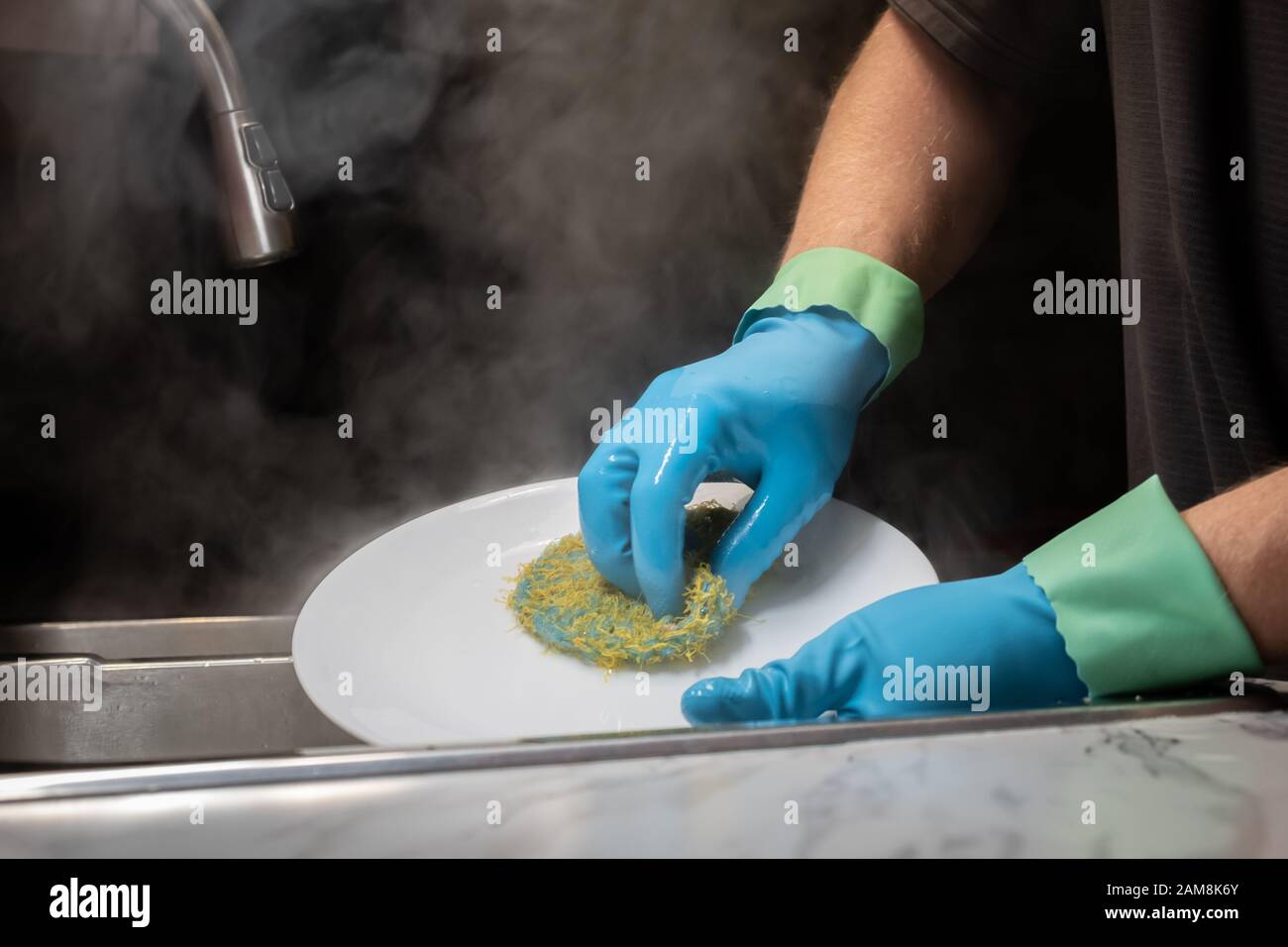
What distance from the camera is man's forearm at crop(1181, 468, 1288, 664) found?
2.20ft

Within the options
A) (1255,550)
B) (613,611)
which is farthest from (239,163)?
(1255,550)

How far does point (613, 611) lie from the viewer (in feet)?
3.14

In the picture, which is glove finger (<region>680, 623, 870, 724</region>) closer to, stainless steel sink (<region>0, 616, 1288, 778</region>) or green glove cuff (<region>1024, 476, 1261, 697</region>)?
green glove cuff (<region>1024, 476, 1261, 697</region>)

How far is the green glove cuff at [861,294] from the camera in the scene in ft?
3.54

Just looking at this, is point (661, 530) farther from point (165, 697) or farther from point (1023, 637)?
point (165, 697)

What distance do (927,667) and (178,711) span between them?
793mm

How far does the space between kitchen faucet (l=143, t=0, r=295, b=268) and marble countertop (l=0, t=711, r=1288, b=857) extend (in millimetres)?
676

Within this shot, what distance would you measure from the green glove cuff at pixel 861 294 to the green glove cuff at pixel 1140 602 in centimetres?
38

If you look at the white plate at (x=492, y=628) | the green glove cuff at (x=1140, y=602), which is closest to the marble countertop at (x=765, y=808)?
the green glove cuff at (x=1140, y=602)

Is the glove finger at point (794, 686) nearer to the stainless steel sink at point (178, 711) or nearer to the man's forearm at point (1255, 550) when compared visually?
the man's forearm at point (1255, 550)

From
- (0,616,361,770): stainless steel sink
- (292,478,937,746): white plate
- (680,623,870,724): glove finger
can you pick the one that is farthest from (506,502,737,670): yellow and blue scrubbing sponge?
(0,616,361,770): stainless steel sink

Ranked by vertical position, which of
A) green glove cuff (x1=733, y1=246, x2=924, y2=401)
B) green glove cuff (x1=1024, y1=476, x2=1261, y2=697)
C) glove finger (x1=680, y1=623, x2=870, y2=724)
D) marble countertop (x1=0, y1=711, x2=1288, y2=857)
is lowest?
marble countertop (x1=0, y1=711, x2=1288, y2=857)

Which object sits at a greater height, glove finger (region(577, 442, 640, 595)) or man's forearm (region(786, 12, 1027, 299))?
man's forearm (region(786, 12, 1027, 299))
